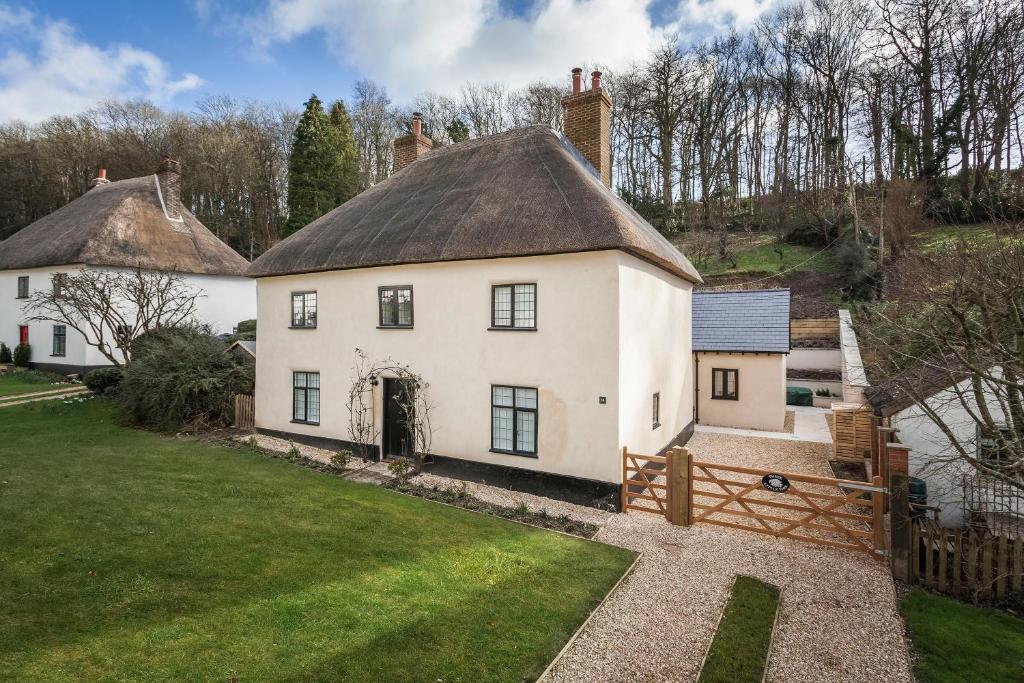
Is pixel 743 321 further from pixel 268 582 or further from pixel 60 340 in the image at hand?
pixel 60 340

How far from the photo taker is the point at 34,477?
920cm

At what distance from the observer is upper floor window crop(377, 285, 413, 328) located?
38.8 ft

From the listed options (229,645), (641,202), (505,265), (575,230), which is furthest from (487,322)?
(641,202)

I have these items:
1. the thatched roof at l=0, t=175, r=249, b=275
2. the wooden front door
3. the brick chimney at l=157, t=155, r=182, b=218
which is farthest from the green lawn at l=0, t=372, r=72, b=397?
the wooden front door

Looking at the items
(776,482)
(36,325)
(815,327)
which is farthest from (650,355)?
(36,325)

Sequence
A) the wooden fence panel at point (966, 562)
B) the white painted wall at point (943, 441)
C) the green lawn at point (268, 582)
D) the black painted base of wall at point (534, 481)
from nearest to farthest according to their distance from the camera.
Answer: the green lawn at point (268, 582)
the wooden fence panel at point (966, 562)
the white painted wall at point (943, 441)
the black painted base of wall at point (534, 481)

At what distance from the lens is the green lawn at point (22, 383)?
19.9 m

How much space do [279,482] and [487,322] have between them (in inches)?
223

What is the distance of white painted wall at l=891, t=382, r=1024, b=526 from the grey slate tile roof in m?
7.18

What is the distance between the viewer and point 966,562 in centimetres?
654

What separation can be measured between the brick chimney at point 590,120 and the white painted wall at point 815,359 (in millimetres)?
16687

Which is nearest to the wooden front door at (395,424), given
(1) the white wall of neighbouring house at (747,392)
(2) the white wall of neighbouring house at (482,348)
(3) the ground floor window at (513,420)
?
(2) the white wall of neighbouring house at (482,348)

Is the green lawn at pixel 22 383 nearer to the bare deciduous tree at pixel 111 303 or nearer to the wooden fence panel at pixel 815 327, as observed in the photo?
the bare deciduous tree at pixel 111 303

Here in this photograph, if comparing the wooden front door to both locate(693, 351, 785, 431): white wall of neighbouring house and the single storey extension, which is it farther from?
locate(693, 351, 785, 431): white wall of neighbouring house
